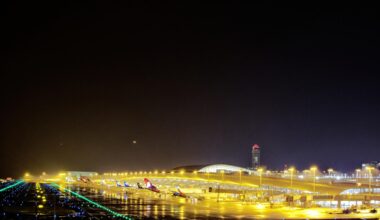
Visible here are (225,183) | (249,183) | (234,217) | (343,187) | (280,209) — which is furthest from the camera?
(225,183)

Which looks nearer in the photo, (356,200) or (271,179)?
(356,200)

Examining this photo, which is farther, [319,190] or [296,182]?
[296,182]

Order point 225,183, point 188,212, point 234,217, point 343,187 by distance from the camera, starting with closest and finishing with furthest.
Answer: point 234,217 < point 188,212 < point 343,187 < point 225,183

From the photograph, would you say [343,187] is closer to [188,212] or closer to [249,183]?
[249,183]

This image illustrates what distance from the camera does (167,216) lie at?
7819 cm

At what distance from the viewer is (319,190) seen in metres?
146

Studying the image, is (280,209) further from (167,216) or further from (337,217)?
(167,216)

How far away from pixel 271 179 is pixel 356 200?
4480 cm

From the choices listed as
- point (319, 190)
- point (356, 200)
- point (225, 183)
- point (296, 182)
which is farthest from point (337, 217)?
point (225, 183)

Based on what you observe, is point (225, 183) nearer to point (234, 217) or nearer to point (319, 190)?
point (319, 190)

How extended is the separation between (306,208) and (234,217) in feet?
79.6

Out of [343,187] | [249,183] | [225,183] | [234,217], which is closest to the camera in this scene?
[234,217]

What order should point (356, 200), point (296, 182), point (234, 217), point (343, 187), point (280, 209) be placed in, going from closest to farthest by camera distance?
point (234, 217), point (280, 209), point (356, 200), point (343, 187), point (296, 182)

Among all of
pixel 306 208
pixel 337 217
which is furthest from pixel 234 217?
pixel 306 208
